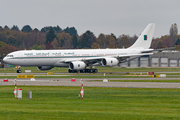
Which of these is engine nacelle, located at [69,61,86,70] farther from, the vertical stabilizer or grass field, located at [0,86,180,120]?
grass field, located at [0,86,180,120]

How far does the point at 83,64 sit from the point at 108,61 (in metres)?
4.85

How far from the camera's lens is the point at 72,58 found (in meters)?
64.8

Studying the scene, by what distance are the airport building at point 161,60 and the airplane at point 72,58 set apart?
37.8 meters

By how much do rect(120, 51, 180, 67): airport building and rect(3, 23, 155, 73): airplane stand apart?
1488 inches

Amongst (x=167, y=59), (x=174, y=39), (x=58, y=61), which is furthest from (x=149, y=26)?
(x=174, y=39)

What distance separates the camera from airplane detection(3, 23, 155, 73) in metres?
61.7

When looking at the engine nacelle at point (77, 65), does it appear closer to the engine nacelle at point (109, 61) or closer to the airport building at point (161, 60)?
the engine nacelle at point (109, 61)

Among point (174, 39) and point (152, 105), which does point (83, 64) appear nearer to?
point (152, 105)

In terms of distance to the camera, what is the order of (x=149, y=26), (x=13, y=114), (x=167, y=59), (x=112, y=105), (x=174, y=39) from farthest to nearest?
(x=174, y=39), (x=167, y=59), (x=149, y=26), (x=112, y=105), (x=13, y=114)

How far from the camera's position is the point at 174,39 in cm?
19462

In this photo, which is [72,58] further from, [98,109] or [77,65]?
[98,109]

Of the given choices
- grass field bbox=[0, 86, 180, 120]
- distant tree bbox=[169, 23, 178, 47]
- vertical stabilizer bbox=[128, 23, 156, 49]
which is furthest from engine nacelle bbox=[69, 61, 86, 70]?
distant tree bbox=[169, 23, 178, 47]

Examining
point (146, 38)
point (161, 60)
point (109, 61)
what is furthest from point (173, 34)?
point (109, 61)

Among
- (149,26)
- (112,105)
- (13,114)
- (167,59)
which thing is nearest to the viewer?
(13,114)
